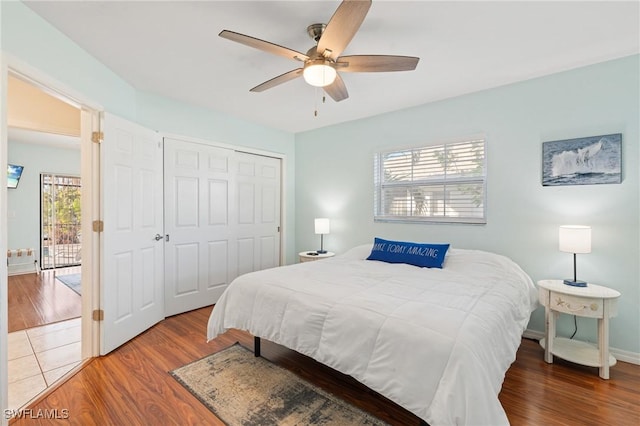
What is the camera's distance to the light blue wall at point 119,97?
1.81m

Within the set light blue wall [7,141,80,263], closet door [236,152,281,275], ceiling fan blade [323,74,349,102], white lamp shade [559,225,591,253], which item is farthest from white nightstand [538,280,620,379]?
light blue wall [7,141,80,263]

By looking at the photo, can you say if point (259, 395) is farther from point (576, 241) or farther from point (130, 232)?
point (576, 241)

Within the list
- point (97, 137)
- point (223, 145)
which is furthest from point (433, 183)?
point (97, 137)

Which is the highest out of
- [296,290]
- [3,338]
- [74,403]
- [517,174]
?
[517,174]

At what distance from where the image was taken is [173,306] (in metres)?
3.46

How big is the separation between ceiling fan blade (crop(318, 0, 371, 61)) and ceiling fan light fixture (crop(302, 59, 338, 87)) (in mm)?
61

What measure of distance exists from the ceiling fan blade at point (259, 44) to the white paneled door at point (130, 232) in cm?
161

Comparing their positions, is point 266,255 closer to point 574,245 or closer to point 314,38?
point 314,38

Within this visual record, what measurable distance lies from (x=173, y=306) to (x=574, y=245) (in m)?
4.02

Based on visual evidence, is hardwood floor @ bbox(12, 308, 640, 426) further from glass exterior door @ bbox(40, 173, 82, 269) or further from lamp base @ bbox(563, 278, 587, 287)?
glass exterior door @ bbox(40, 173, 82, 269)

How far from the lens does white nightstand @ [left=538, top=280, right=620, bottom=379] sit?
2.17 meters

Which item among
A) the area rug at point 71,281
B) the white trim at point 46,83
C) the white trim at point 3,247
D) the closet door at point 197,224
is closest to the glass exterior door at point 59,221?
the area rug at point 71,281

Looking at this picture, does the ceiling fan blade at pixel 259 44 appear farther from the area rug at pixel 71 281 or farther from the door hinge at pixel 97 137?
the area rug at pixel 71 281

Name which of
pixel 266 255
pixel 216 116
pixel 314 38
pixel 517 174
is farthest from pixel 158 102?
pixel 517 174
